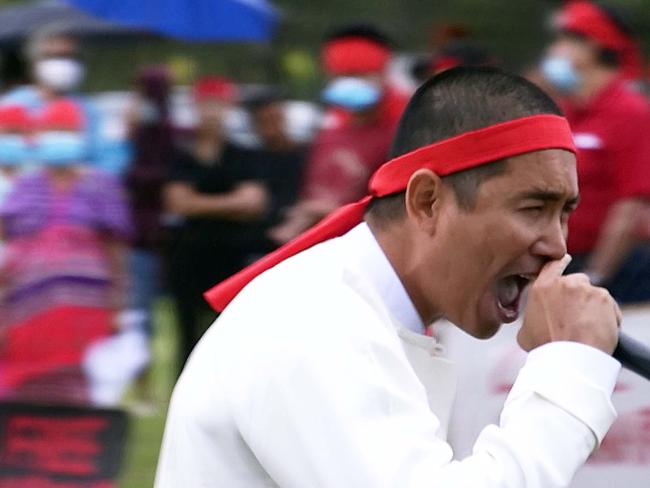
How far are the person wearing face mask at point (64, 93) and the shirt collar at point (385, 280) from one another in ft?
18.5

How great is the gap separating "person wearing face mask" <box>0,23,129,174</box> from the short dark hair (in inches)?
218

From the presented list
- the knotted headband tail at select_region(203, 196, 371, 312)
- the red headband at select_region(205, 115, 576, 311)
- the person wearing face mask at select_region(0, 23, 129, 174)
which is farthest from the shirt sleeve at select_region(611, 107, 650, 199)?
the red headband at select_region(205, 115, 576, 311)

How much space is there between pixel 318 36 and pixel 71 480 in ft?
47.5

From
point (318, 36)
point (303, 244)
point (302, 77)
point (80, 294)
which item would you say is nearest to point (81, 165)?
point (80, 294)

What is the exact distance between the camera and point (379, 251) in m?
2.68

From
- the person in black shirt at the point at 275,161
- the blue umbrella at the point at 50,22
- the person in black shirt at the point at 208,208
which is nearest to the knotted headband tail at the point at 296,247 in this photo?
the person in black shirt at the point at 275,161

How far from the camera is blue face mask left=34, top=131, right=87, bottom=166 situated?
7926 millimetres

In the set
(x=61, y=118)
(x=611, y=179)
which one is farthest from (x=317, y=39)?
(x=611, y=179)

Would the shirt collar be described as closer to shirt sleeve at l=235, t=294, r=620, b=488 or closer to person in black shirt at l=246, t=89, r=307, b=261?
shirt sleeve at l=235, t=294, r=620, b=488

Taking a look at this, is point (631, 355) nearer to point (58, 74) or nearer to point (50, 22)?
point (58, 74)

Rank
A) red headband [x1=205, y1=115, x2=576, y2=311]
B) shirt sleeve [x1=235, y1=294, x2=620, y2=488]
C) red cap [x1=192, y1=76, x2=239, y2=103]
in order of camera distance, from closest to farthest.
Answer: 1. shirt sleeve [x1=235, y1=294, x2=620, y2=488]
2. red headband [x1=205, y1=115, x2=576, y2=311]
3. red cap [x1=192, y1=76, x2=239, y2=103]

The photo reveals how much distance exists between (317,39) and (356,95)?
1271 cm

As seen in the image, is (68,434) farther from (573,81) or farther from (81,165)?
(573,81)

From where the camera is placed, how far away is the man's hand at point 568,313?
2.50 meters
